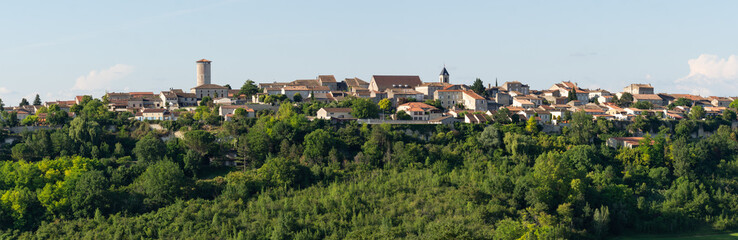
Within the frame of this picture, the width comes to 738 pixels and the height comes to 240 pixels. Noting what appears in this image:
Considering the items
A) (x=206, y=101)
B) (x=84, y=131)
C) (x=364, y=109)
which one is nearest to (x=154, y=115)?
(x=84, y=131)

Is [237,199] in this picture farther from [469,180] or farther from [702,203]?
[702,203]

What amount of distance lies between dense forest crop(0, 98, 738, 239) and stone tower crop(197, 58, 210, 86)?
24.8 metres

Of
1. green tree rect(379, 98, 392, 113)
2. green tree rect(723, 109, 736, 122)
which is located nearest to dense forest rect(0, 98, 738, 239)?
green tree rect(379, 98, 392, 113)

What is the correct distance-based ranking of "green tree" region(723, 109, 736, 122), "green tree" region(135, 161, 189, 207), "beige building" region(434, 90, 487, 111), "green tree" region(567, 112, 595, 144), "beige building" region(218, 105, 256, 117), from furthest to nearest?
"beige building" region(434, 90, 487, 111) → "green tree" region(723, 109, 736, 122) → "beige building" region(218, 105, 256, 117) → "green tree" region(567, 112, 595, 144) → "green tree" region(135, 161, 189, 207)

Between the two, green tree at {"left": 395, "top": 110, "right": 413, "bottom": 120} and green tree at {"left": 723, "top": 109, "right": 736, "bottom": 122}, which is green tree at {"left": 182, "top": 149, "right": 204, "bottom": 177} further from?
green tree at {"left": 723, "top": 109, "right": 736, "bottom": 122}

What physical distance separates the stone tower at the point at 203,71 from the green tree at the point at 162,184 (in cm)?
3850

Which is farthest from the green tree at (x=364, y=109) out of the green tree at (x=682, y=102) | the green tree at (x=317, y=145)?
the green tree at (x=682, y=102)

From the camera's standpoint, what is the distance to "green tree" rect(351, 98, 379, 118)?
51.9 m

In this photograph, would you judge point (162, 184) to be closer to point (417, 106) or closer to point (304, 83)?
point (417, 106)

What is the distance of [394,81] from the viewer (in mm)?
70875

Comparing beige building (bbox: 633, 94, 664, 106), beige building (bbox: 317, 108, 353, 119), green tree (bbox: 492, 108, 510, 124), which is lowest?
green tree (bbox: 492, 108, 510, 124)

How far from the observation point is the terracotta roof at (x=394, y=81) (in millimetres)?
69475

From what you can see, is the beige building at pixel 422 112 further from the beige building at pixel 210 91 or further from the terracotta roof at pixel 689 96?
the terracotta roof at pixel 689 96

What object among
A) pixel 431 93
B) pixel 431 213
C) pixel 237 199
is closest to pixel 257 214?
pixel 237 199
